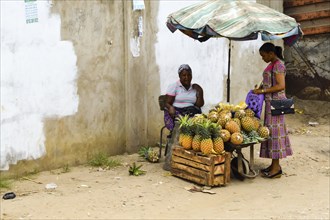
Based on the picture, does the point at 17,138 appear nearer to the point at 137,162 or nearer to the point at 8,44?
the point at 8,44

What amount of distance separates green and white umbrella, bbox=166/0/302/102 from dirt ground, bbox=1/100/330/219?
72.4 inches

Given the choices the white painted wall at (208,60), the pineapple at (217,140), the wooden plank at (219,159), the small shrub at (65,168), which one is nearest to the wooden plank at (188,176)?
the wooden plank at (219,159)

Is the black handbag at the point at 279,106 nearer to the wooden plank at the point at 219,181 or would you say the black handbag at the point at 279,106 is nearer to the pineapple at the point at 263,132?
the pineapple at the point at 263,132

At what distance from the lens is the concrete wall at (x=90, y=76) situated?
614cm

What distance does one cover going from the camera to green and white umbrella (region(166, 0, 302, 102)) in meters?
5.69

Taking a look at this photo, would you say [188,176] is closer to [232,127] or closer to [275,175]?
[232,127]

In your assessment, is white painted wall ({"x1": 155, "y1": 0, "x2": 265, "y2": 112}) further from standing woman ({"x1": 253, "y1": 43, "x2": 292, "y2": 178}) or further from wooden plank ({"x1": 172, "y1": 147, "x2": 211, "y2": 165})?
standing woman ({"x1": 253, "y1": 43, "x2": 292, "y2": 178})

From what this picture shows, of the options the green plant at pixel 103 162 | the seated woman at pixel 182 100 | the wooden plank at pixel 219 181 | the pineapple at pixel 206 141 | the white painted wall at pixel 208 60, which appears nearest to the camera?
the pineapple at pixel 206 141

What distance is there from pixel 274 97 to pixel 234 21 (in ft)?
3.79

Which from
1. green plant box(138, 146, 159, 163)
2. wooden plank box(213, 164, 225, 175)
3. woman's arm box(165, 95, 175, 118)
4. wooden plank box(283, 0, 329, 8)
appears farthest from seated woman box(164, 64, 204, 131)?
wooden plank box(283, 0, 329, 8)

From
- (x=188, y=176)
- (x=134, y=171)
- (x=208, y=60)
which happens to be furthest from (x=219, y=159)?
(x=208, y=60)

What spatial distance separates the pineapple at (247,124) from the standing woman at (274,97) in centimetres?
38

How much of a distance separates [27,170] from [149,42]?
258 cm

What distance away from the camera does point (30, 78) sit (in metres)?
6.18
